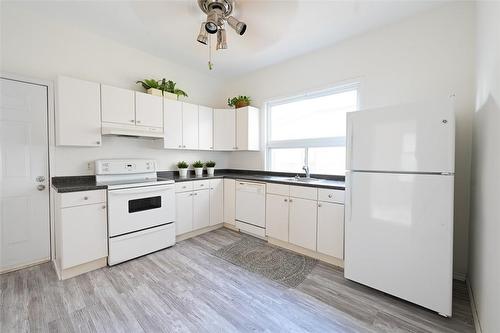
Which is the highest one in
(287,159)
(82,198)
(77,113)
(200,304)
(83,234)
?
(77,113)

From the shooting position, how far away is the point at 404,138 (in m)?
1.63

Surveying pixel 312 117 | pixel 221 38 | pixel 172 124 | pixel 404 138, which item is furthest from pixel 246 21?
pixel 172 124

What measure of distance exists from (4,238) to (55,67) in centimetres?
196

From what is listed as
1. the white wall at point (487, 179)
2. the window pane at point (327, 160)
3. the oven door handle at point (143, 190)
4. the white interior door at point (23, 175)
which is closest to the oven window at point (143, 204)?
the oven door handle at point (143, 190)

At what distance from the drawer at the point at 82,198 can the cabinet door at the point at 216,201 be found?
4.88 ft

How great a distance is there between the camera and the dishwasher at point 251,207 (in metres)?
2.94

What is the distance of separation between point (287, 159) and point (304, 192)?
3.39 ft

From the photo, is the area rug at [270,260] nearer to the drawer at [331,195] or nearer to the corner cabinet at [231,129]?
the drawer at [331,195]

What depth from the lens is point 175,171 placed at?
3461 millimetres

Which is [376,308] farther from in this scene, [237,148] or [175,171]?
[175,171]

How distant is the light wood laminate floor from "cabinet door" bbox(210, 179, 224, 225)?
3.76 ft

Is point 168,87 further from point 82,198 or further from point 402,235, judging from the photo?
point 402,235

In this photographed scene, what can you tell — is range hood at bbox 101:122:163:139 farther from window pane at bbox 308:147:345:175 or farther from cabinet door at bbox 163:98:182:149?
window pane at bbox 308:147:345:175

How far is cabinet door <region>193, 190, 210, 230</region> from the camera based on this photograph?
3.11m
